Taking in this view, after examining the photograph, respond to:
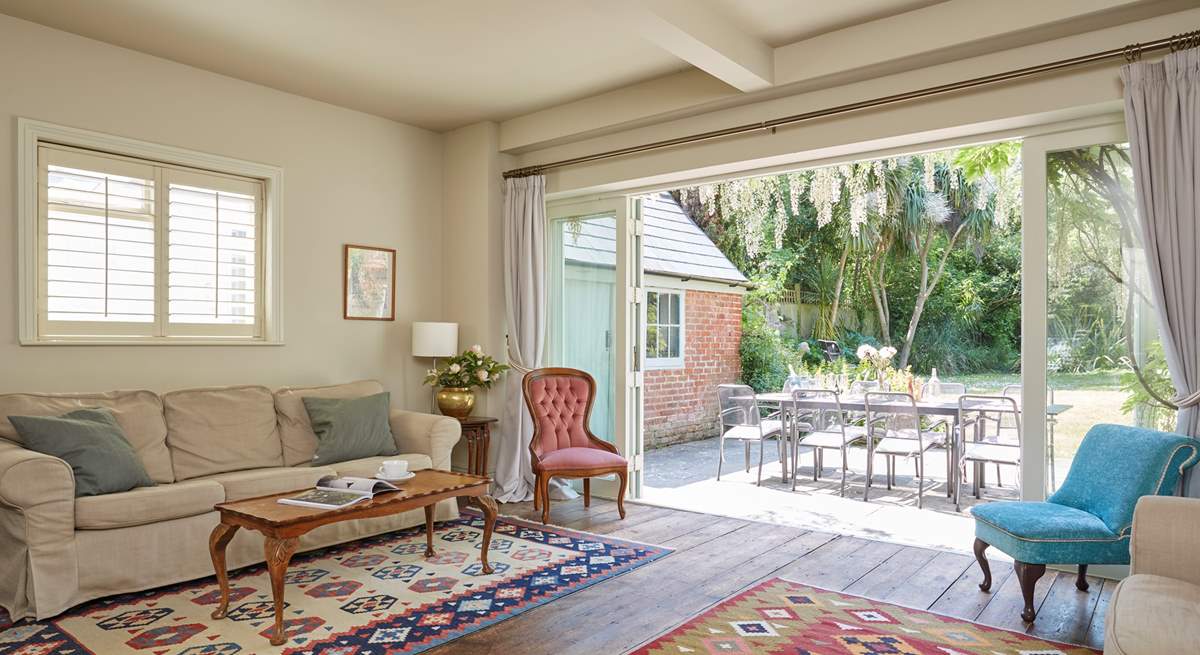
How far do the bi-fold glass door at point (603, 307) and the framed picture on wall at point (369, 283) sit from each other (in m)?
1.24

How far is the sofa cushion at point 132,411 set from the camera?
148 inches

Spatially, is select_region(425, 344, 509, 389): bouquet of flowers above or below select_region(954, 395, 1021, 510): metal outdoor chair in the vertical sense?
above

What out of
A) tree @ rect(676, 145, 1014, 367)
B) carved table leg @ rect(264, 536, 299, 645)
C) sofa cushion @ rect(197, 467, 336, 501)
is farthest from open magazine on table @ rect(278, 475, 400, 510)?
tree @ rect(676, 145, 1014, 367)

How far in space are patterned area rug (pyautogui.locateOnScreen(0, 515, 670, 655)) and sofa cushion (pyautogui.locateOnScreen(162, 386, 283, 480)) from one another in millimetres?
706

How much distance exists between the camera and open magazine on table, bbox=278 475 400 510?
10.7 feet

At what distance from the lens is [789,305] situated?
10891 millimetres

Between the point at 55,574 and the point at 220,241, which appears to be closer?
the point at 55,574

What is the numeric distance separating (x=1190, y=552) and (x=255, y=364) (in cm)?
498

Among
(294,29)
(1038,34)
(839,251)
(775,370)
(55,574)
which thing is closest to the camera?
(55,574)

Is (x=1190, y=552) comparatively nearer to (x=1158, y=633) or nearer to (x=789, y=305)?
(x=1158, y=633)

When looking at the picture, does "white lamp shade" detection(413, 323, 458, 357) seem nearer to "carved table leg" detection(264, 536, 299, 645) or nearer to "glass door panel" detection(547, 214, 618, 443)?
"glass door panel" detection(547, 214, 618, 443)

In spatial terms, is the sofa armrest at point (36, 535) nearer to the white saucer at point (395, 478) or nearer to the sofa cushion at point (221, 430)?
the sofa cushion at point (221, 430)

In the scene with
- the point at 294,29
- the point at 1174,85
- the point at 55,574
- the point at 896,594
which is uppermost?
the point at 294,29

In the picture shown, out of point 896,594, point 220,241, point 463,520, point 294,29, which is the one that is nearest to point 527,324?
point 463,520
